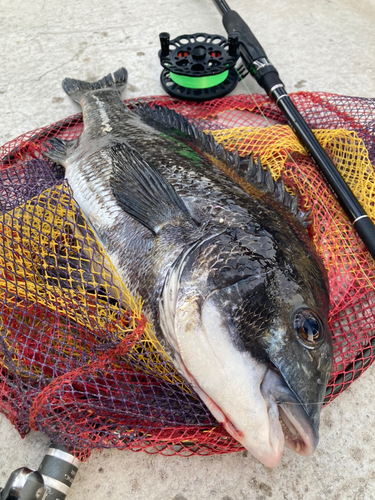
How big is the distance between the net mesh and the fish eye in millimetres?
486

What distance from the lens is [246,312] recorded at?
1.33m

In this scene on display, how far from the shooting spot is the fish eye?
132cm

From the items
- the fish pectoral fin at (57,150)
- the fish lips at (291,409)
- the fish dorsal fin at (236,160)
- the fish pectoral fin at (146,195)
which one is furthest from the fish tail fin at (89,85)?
the fish lips at (291,409)

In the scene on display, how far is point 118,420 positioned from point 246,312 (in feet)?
2.42

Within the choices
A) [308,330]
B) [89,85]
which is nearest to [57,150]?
[89,85]

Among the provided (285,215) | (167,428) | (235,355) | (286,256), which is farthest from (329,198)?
(167,428)

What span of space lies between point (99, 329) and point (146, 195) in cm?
69

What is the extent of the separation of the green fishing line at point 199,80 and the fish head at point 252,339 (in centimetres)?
211

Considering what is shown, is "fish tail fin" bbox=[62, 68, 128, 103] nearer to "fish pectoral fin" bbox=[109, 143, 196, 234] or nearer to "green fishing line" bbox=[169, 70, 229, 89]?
"green fishing line" bbox=[169, 70, 229, 89]

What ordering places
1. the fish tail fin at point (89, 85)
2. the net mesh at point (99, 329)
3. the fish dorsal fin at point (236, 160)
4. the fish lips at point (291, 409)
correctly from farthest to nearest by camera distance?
the fish tail fin at point (89, 85)
the fish dorsal fin at point (236, 160)
the net mesh at point (99, 329)
the fish lips at point (291, 409)

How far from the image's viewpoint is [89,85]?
3.32 meters

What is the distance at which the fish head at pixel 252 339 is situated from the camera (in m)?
1.23

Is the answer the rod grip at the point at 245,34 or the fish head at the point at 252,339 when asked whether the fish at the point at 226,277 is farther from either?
the rod grip at the point at 245,34

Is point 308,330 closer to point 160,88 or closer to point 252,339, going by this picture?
point 252,339
